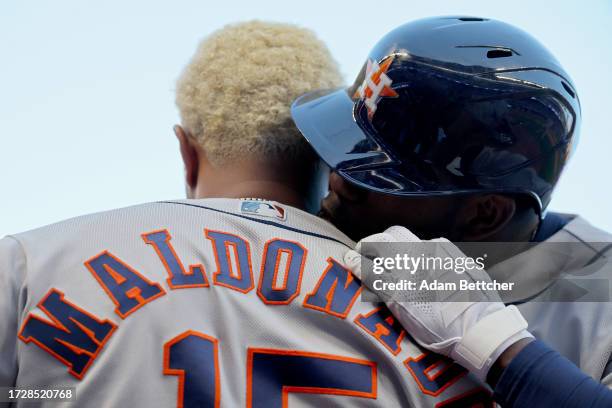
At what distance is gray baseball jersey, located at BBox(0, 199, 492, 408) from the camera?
6.46 ft

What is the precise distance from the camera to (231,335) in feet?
6.65

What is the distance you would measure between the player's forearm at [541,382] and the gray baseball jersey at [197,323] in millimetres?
170

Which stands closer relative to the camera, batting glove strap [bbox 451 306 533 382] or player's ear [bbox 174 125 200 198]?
batting glove strap [bbox 451 306 533 382]

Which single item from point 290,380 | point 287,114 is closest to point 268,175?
point 287,114

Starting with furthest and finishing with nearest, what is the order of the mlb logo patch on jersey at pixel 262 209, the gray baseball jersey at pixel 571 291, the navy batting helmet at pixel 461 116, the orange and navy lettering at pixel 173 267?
1. the navy batting helmet at pixel 461 116
2. the mlb logo patch on jersey at pixel 262 209
3. the gray baseball jersey at pixel 571 291
4. the orange and navy lettering at pixel 173 267

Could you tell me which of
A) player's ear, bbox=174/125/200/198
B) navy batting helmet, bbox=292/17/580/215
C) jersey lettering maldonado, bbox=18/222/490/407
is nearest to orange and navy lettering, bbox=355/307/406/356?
jersey lettering maldonado, bbox=18/222/490/407

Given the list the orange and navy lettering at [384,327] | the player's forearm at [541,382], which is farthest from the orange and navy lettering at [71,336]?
the player's forearm at [541,382]

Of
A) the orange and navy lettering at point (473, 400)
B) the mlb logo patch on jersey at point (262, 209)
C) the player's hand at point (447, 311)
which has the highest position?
the mlb logo patch on jersey at point (262, 209)

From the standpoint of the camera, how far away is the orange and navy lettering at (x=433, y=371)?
2131 mm

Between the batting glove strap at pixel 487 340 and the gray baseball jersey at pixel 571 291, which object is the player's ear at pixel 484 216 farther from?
the batting glove strap at pixel 487 340

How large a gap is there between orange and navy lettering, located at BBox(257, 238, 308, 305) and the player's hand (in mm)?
171

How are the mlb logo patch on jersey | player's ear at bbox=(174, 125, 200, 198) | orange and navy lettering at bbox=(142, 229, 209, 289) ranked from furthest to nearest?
player's ear at bbox=(174, 125, 200, 198), the mlb logo patch on jersey, orange and navy lettering at bbox=(142, 229, 209, 289)

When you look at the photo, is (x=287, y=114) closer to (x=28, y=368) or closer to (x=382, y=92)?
(x=382, y=92)

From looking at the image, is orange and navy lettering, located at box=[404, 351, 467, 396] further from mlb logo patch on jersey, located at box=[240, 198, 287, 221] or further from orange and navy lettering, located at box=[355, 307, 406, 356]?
mlb logo patch on jersey, located at box=[240, 198, 287, 221]
